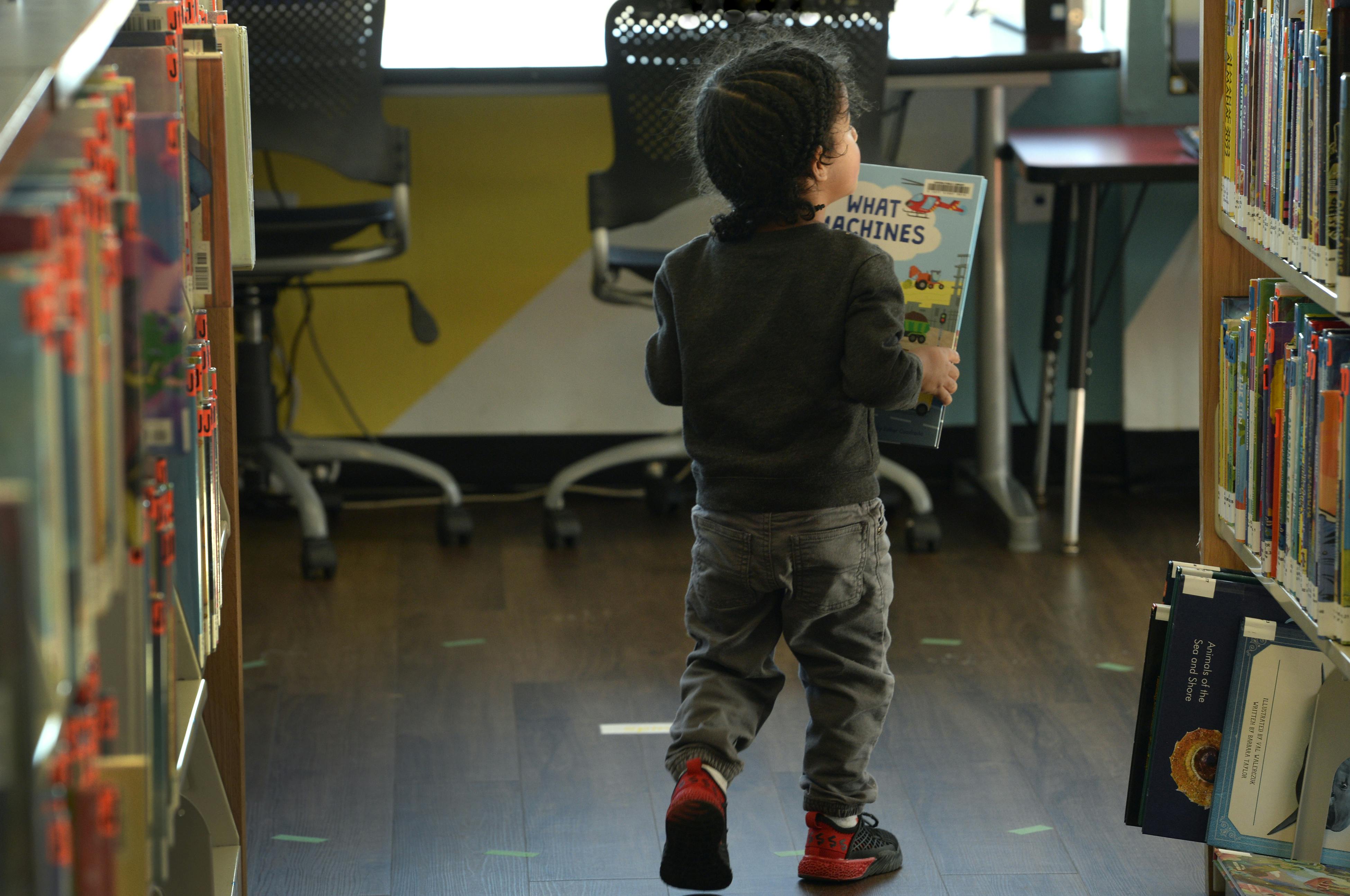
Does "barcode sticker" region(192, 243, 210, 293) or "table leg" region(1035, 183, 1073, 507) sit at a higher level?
"barcode sticker" region(192, 243, 210, 293)

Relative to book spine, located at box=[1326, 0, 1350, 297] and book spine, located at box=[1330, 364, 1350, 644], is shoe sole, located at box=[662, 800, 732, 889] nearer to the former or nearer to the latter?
book spine, located at box=[1330, 364, 1350, 644]

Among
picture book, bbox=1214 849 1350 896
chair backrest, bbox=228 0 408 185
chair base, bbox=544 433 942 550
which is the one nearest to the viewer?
picture book, bbox=1214 849 1350 896

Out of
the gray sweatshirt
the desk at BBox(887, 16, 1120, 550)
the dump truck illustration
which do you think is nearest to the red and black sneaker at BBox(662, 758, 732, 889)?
the gray sweatshirt

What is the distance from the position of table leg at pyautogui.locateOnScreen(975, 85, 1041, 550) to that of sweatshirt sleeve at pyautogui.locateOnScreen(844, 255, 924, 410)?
1.41 meters

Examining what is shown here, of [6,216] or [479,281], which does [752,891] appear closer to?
[6,216]

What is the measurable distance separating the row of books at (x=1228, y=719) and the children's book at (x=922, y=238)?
0.32 m

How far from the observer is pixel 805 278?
58.4 inches

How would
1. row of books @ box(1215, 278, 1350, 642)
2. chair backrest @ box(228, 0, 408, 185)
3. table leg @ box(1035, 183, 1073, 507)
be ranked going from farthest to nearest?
table leg @ box(1035, 183, 1073, 507)
chair backrest @ box(228, 0, 408, 185)
row of books @ box(1215, 278, 1350, 642)

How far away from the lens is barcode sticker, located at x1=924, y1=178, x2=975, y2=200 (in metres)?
1.60

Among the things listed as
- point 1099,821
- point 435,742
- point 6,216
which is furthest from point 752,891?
point 6,216

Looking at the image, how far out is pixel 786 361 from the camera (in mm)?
1499

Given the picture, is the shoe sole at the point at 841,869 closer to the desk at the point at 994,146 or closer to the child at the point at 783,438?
the child at the point at 783,438

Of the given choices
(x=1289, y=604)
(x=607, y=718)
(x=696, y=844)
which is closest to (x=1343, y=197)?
(x=1289, y=604)

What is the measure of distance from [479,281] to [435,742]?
1414 mm
